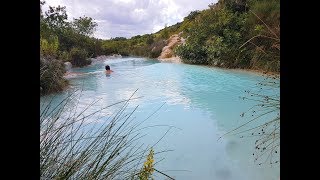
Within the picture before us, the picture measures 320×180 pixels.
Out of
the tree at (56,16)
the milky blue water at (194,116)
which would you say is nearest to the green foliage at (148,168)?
the milky blue water at (194,116)

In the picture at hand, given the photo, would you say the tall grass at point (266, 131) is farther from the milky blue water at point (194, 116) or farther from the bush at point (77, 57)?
the bush at point (77, 57)

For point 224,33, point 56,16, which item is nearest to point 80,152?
point 224,33

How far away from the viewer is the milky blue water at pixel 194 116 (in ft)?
10.8

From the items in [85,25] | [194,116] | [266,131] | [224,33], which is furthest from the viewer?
[85,25]

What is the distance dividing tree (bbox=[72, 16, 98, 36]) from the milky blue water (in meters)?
7.01

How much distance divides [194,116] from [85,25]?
13.7m

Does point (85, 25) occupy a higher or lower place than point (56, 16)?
higher

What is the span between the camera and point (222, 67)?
41.2 feet

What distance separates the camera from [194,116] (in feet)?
18.3

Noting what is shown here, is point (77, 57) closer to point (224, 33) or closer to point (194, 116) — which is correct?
point (224, 33)

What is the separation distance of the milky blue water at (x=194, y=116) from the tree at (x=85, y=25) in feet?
23.0

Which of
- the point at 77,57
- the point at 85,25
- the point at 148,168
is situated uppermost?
the point at 85,25
